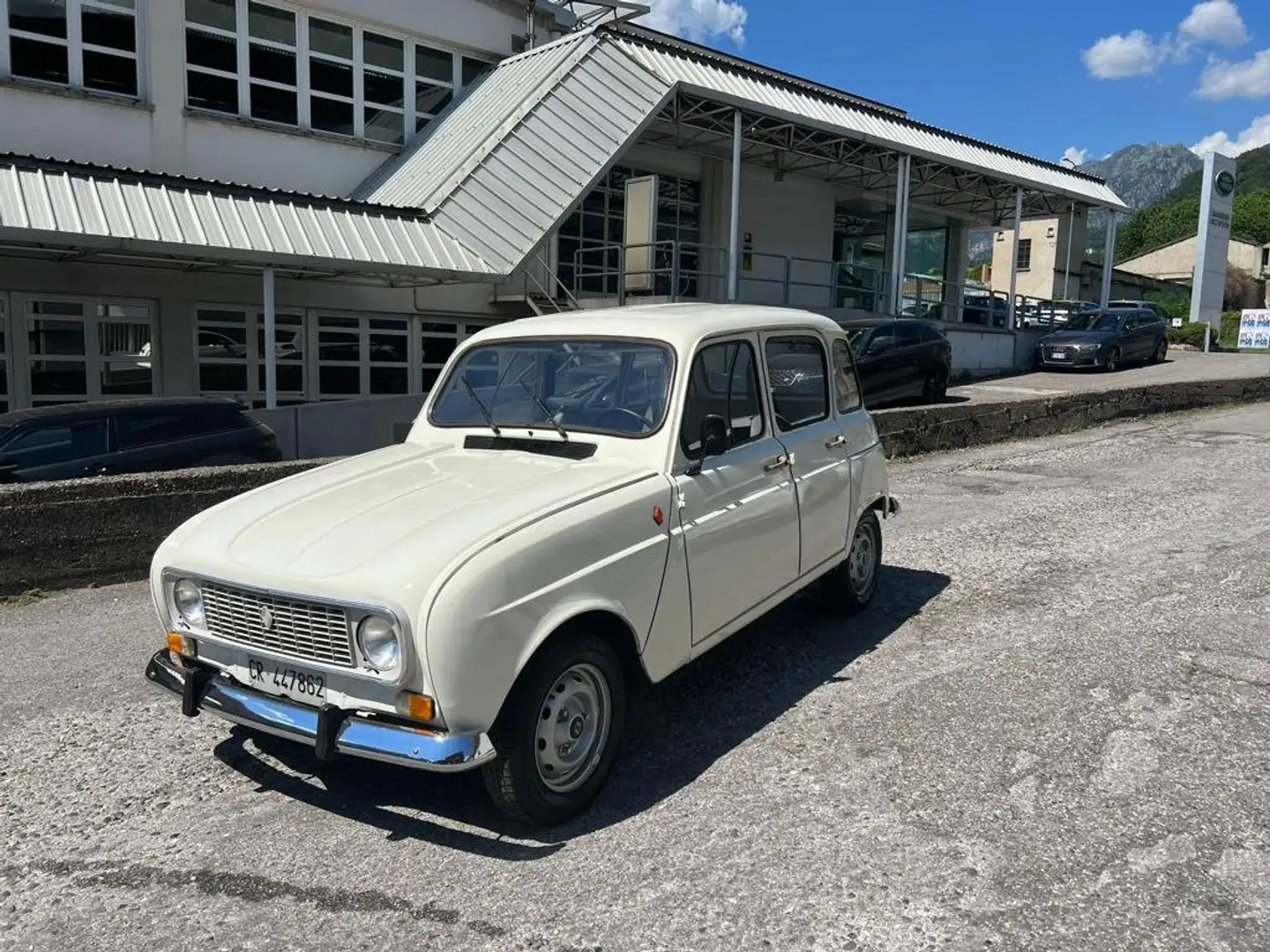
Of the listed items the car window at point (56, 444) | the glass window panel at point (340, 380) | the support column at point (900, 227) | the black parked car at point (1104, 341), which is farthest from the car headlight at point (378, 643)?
the black parked car at point (1104, 341)

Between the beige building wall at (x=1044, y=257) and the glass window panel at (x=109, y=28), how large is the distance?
132 ft

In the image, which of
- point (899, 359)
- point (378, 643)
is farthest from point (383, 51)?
point (378, 643)

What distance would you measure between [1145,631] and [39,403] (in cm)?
1487

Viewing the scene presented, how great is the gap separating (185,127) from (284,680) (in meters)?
14.9

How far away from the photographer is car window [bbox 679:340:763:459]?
421cm

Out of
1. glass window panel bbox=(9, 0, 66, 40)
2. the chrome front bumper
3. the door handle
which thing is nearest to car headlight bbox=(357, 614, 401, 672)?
the chrome front bumper

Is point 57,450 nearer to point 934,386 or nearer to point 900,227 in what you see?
point 934,386

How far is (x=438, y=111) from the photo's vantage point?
719 inches

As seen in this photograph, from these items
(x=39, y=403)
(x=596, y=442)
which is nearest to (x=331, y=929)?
(x=596, y=442)

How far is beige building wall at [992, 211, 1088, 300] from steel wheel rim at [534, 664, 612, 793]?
47235 mm

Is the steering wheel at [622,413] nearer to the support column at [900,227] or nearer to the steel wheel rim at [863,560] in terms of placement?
the steel wheel rim at [863,560]

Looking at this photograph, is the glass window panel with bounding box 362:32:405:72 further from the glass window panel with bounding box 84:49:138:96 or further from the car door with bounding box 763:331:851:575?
the car door with bounding box 763:331:851:575

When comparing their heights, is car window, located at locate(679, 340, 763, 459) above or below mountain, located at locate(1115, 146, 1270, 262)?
below

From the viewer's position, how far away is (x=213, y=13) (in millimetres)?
15781
